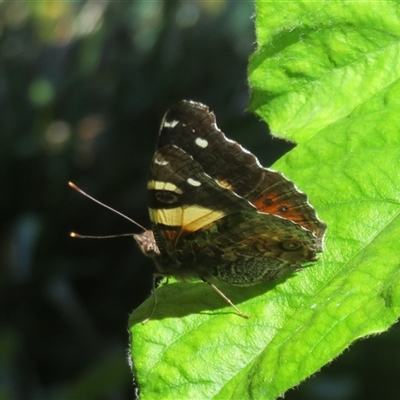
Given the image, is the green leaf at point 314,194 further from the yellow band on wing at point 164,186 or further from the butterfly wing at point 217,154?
the yellow band on wing at point 164,186

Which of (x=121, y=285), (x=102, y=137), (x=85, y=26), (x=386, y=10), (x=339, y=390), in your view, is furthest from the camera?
(x=85, y=26)

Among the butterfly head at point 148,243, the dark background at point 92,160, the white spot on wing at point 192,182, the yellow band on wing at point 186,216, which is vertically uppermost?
the white spot on wing at point 192,182

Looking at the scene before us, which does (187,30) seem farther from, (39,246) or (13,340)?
(13,340)

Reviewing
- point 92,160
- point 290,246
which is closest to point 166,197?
point 290,246

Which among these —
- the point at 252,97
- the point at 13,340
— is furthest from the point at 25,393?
the point at 252,97

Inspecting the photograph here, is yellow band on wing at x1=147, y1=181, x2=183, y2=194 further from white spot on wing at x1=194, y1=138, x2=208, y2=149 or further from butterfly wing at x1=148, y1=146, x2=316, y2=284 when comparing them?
white spot on wing at x1=194, y1=138, x2=208, y2=149

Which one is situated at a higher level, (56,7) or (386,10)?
(386,10)

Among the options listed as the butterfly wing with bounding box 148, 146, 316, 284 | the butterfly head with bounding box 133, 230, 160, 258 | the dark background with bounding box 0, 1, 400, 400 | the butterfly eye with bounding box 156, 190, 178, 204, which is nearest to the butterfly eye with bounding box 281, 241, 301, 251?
the butterfly wing with bounding box 148, 146, 316, 284

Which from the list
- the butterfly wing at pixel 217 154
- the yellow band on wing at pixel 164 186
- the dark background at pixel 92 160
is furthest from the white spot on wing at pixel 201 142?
the dark background at pixel 92 160
